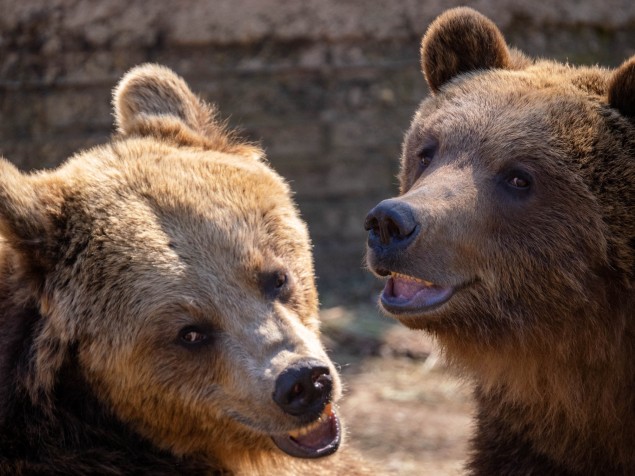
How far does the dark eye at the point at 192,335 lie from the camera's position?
4363 mm

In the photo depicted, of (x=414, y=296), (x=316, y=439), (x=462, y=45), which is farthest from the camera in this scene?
(x=462, y=45)

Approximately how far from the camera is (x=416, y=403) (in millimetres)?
7680

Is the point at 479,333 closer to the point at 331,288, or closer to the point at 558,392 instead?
the point at 558,392

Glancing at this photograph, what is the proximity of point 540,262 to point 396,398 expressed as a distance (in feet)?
11.6

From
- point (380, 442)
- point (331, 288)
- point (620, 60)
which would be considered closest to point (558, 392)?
point (380, 442)

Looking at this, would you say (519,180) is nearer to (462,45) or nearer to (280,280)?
(462,45)

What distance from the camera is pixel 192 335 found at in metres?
4.37

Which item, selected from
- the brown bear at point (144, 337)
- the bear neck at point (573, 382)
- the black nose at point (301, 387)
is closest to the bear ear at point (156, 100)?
the brown bear at point (144, 337)

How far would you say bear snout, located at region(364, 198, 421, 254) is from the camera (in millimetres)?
4215

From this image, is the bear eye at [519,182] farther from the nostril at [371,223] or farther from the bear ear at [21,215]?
the bear ear at [21,215]

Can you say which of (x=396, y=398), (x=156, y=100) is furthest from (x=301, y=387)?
(x=396, y=398)

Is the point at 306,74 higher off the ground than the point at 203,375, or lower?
higher

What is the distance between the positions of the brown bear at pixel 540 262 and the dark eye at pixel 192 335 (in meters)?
0.77

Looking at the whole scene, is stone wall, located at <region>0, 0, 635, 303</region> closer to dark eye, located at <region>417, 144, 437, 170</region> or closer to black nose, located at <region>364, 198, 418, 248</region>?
dark eye, located at <region>417, 144, 437, 170</region>
